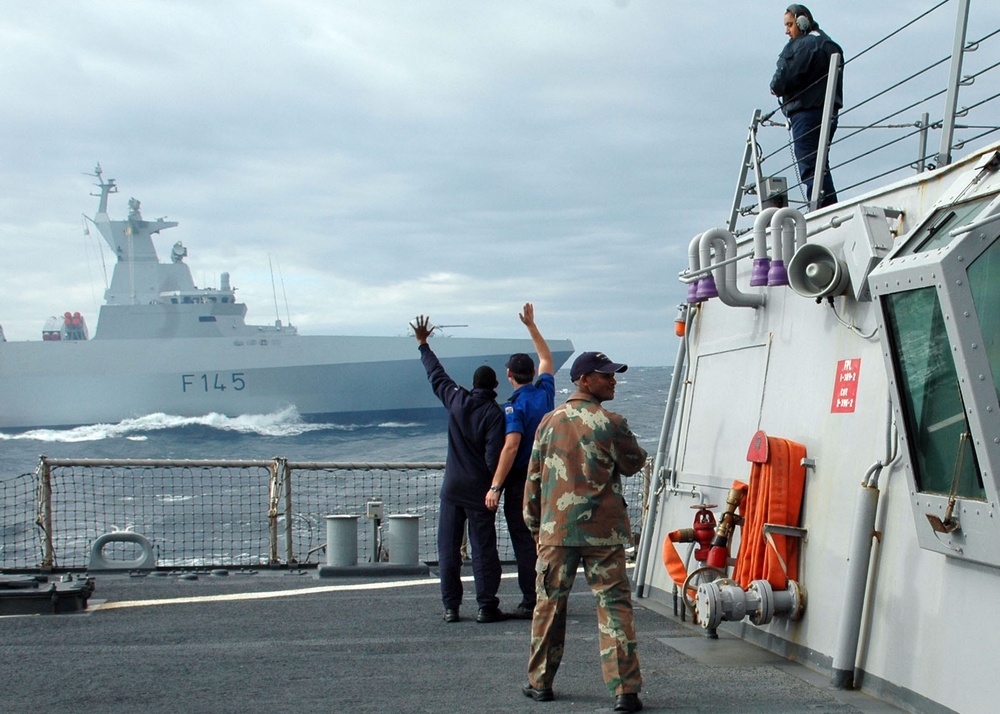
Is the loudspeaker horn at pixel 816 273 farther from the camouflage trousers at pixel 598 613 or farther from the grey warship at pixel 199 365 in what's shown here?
the grey warship at pixel 199 365

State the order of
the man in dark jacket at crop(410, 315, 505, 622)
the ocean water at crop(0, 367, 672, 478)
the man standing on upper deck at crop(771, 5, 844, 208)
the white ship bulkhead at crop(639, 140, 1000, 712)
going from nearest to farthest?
1. the white ship bulkhead at crop(639, 140, 1000, 712)
2. the man in dark jacket at crop(410, 315, 505, 622)
3. the man standing on upper deck at crop(771, 5, 844, 208)
4. the ocean water at crop(0, 367, 672, 478)

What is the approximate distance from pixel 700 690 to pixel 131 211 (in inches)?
2177

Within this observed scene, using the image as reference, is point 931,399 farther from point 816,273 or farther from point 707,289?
point 707,289

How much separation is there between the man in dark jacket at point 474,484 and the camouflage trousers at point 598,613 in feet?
6.18

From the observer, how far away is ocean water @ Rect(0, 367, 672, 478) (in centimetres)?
4450

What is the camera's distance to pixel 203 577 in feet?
28.6

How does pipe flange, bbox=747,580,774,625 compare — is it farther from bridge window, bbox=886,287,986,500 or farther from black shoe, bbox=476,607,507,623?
black shoe, bbox=476,607,507,623

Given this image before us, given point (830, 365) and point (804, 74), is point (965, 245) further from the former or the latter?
point (804, 74)

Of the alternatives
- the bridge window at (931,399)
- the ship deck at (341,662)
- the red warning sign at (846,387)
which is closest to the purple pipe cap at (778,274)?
the red warning sign at (846,387)

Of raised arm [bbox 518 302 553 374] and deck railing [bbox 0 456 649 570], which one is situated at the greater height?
raised arm [bbox 518 302 553 374]

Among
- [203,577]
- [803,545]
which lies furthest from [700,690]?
[203,577]

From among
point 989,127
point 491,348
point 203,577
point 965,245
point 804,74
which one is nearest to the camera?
point 965,245

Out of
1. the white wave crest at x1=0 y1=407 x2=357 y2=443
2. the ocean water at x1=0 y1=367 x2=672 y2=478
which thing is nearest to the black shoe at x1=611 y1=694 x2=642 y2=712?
the ocean water at x1=0 y1=367 x2=672 y2=478

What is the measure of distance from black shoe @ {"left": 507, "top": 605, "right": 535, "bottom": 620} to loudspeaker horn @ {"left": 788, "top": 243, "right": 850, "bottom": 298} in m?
2.91
